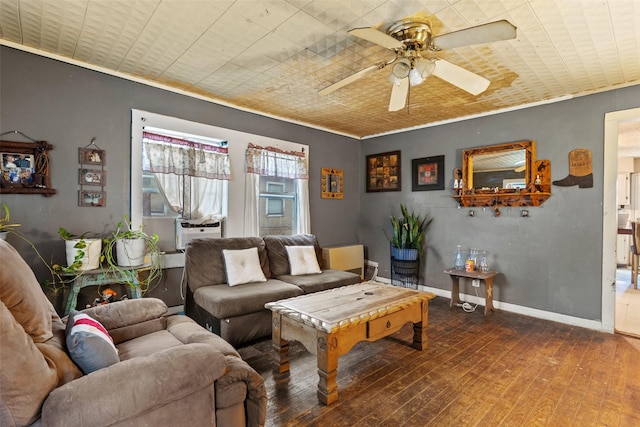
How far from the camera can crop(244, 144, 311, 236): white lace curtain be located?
13.0 ft

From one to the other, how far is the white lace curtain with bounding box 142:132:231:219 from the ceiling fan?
6.17 feet

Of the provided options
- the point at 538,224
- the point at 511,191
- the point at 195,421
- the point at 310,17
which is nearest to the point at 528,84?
the point at 511,191

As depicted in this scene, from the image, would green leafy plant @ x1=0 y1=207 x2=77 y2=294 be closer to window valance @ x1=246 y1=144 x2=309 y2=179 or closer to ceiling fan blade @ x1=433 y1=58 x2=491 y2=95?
window valance @ x1=246 y1=144 x2=309 y2=179

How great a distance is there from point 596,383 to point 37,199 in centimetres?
461

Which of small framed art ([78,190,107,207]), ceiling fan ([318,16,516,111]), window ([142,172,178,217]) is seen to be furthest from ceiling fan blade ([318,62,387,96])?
small framed art ([78,190,107,207])

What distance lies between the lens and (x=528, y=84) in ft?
10.3

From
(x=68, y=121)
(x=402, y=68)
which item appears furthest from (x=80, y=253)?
(x=402, y=68)

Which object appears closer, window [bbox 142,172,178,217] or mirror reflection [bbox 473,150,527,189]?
window [bbox 142,172,178,217]

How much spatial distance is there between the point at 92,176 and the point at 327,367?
2704 millimetres

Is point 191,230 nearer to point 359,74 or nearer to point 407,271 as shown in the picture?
point 359,74

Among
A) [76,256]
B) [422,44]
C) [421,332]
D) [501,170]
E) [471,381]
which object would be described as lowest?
[471,381]

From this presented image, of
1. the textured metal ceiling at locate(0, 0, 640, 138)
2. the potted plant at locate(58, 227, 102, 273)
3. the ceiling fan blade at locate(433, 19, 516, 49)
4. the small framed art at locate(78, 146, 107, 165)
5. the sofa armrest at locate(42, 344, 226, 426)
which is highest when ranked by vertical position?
the textured metal ceiling at locate(0, 0, 640, 138)

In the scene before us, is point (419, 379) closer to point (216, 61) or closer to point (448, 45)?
point (448, 45)

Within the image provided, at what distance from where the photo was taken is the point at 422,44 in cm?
223
